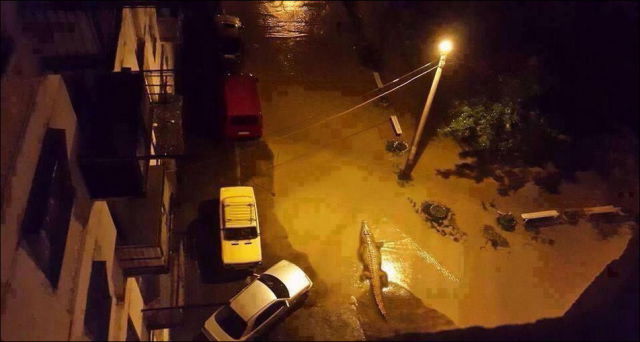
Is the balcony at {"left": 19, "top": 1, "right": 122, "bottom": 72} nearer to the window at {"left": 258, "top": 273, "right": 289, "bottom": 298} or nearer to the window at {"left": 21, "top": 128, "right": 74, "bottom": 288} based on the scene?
the window at {"left": 21, "top": 128, "right": 74, "bottom": 288}

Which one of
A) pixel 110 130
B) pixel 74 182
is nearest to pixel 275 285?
pixel 110 130

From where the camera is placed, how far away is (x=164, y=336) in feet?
49.9

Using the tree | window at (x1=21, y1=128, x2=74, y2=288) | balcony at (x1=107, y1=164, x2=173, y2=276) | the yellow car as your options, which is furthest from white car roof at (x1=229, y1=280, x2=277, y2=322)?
the tree

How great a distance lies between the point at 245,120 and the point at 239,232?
5.54 m

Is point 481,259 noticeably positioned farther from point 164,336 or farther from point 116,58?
point 116,58

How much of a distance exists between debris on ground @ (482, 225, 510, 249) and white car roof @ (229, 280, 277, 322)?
9.10 m

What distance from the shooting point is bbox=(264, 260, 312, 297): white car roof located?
1631 centimetres

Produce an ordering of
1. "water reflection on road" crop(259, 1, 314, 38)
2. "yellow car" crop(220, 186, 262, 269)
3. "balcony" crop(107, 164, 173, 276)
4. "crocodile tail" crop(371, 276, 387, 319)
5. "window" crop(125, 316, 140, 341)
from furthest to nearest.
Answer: "water reflection on road" crop(259, 1, 314, 38) < "yellow car" crop(220, 186, 262, 269) < "crocodile tail" crop(371, 276, 387, 319) < "window" crop(125, 316, 140, 341) < "balcony" crop(107, 164, 173, 276)

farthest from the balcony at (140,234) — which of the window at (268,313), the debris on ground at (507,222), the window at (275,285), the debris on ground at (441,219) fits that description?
the debris on ground at (507,222)

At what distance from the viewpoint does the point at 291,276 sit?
1659 centimetres

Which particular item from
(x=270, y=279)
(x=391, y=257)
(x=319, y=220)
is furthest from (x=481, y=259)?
(x=270, y=279)

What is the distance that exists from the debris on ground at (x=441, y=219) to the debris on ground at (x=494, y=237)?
0.88 m

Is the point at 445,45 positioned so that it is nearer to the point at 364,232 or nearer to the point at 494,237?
the point at 364,232

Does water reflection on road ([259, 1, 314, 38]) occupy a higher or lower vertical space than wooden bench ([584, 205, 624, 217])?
higher
